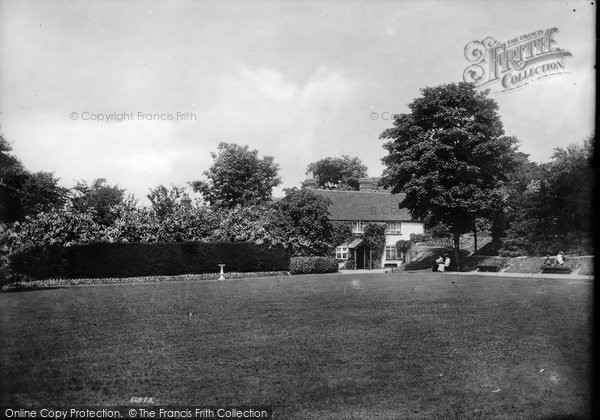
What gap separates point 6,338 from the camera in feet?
30.5

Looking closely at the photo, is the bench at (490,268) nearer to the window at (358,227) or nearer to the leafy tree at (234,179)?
the window at (358,227)

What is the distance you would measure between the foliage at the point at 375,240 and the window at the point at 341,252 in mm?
2333

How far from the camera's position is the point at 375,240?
5116cm

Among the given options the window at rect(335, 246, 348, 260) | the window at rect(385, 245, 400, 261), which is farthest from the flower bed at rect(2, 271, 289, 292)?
the window at rect(385, 245, 400, 261)

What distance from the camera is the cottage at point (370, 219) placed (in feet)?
167

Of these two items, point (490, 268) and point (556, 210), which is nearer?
point (556, 210)

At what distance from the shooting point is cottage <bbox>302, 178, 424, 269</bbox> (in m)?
51.0

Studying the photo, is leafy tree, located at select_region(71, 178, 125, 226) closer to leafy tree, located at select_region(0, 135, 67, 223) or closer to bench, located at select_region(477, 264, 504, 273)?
leafy tree, located at select_region(0, 135, 67, 223)

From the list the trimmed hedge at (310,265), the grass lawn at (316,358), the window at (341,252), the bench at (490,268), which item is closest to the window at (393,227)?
the window at (341,252)

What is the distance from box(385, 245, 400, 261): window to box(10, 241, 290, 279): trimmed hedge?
17.6 metres

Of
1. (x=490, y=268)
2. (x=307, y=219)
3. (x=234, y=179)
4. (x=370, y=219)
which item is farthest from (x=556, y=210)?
(x=234, y=179)

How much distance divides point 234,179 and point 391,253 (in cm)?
2037

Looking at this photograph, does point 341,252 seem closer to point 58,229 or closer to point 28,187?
point 58,229

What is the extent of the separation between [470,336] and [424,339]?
3.27ft
